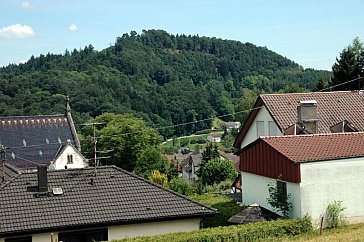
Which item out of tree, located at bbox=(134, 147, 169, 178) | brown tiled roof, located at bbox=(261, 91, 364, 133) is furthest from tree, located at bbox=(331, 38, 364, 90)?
tree, located at bbox=(134, 147, 169, 178)

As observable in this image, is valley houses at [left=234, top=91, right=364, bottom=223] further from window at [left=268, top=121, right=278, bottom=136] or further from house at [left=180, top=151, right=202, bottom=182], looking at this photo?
house at [left=180, top=151, right=202, bottom=182]

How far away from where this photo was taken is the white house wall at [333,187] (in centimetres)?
2086

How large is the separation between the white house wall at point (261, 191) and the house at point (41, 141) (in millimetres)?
27985

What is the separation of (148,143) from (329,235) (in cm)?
5194

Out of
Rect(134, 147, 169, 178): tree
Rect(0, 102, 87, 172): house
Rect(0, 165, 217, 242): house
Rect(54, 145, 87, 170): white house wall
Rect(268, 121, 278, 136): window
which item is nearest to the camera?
Rect(0, 165, 217, 242): house

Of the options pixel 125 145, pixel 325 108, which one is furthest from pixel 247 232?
pixel 125 145

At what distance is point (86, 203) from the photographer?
18922 mm

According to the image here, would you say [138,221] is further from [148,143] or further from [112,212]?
[148,143]

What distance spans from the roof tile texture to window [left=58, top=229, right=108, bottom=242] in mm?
486

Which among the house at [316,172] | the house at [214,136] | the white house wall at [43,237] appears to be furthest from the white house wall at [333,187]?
the house at [214,136]

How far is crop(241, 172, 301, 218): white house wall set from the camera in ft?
69.2

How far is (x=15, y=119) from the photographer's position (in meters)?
51.6

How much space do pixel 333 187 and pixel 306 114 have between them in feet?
25.5

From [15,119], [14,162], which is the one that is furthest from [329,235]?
[15,119]
